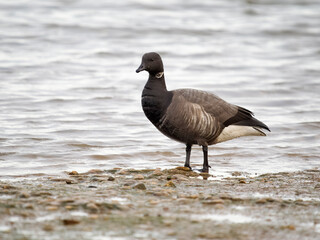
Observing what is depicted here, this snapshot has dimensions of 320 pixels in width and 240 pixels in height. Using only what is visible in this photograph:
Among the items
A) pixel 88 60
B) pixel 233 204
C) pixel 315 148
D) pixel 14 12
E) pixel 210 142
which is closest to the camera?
pixel 233 204

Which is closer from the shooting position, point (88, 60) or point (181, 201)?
point (181, 201)

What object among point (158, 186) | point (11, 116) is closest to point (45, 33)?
point (11, 116)

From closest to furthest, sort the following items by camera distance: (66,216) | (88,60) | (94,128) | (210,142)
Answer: (66,216), (210,142), (94,128), (88,60)

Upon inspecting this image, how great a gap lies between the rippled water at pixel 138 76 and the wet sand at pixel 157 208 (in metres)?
Answer: 1.82

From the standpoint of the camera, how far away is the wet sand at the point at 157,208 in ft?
17.6

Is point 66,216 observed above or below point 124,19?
below

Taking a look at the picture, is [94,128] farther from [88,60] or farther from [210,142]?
[88,60]

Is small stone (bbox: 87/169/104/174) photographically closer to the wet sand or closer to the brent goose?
the wet sand

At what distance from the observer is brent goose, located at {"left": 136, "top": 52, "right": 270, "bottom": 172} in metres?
8.84

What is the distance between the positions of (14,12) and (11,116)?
598 inches

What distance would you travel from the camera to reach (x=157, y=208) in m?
6.17

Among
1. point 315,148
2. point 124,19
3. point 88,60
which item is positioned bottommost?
point 315,148

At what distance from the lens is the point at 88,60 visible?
65.6 ft

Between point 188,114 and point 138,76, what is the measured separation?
9.70 meters
